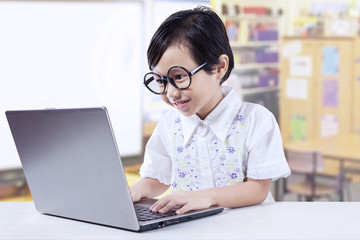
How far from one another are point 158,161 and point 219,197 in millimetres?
382

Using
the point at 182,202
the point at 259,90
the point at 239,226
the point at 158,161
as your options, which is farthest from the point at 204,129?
the point at 259,90

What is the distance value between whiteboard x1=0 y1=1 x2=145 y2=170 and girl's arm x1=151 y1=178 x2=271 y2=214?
1493 millimetres

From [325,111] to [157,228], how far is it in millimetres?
5671

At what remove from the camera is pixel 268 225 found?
1.11m

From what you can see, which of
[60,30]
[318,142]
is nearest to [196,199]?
[60,30]

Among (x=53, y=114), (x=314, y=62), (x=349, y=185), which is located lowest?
(x=349, y=185)

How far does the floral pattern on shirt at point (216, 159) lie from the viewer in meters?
1.54

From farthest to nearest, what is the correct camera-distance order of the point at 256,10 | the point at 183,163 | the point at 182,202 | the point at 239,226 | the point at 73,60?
1. the point at 256,10
2. the point at 73,60
3. the point at 183,163
4. the point at 182,202
5. the point at 239,226

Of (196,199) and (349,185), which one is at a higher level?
(196,199)

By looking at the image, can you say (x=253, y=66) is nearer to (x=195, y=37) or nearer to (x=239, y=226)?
(x=195, y=37)

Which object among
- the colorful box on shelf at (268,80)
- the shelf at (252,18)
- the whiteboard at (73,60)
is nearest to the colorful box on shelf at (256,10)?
the shelf at (252,18)

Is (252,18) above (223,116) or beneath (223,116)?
above

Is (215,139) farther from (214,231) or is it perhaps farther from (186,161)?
(214,231)

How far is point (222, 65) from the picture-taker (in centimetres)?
150
